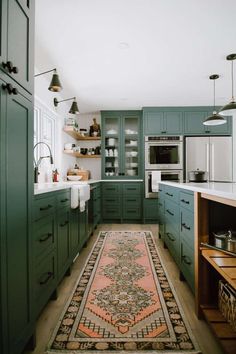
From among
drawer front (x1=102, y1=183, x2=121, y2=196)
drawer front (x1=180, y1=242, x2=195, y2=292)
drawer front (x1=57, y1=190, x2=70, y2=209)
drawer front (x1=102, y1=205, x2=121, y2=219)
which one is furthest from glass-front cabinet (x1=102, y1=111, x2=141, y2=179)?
drawer front (x1=180, y1=242, x2=195, y2=292)

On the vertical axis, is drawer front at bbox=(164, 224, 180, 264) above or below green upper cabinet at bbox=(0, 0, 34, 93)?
below

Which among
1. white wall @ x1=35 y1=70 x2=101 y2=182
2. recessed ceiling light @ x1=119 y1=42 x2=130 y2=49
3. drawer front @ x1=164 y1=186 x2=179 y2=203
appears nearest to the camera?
drawer front @ x1=164 y1=186 x2=179 y2=203

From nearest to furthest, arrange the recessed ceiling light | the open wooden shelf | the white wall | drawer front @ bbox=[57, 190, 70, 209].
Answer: the open wooden shelf
drawer front @ bbox=[57, 190, 70, 209]
the recessed ceiling light
the white wall

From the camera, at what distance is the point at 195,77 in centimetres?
360

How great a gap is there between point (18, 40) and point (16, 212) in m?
0.85

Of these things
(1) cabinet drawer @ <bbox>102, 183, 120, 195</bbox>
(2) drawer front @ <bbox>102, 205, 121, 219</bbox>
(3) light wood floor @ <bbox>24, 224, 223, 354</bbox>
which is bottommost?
(3) light wood floor @ <bbox>24, 224, 223, 354</bbox>

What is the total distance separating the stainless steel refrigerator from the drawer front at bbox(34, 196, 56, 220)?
3.74 m

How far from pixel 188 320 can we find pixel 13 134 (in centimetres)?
161

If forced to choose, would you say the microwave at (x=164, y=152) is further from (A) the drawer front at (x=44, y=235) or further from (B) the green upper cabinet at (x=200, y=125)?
(A) the drawer front at (x=44, y=235)

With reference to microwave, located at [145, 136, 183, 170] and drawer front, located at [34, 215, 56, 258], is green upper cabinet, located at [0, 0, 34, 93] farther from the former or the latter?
microwave, located at [145, 136, 183, 170]

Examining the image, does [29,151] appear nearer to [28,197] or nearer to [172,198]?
[28,197]

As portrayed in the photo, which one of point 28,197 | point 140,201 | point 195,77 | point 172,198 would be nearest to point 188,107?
point 195,77

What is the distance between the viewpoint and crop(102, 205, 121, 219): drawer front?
5113 millimetres

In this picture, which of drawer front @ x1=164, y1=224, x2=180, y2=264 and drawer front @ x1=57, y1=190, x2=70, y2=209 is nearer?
drawer front @ x1=57, y1=190, x2=70, y2=209
